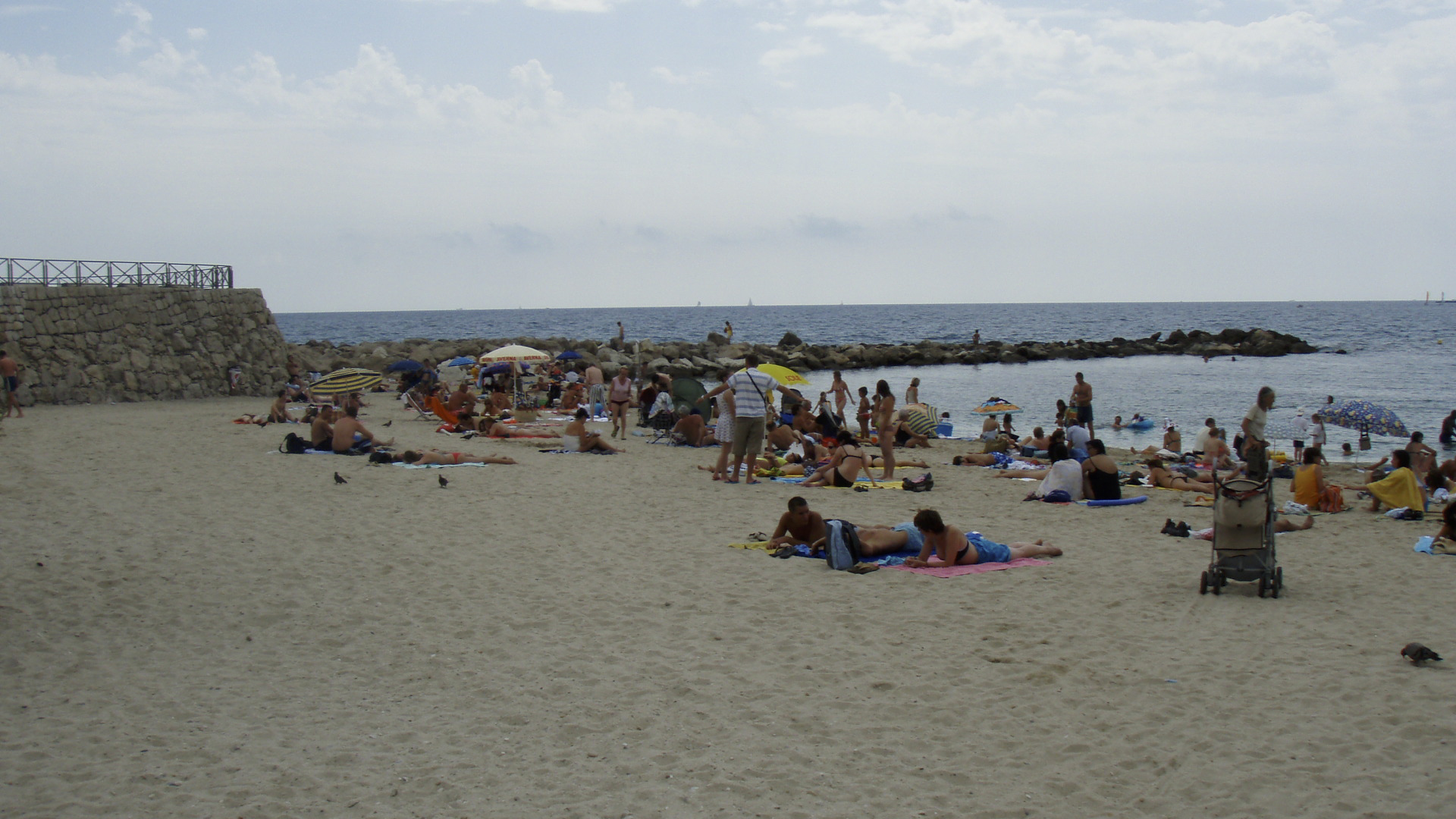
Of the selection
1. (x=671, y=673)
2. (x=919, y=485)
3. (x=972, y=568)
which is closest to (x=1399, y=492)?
(x=919, y=485)

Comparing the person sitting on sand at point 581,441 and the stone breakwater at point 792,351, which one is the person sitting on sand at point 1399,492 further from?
the stone breakwater at point 792,351

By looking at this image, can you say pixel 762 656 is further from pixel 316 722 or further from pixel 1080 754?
pixel 316 722

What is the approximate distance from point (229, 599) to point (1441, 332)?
83.9m

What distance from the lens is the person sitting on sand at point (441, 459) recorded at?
12852 mm

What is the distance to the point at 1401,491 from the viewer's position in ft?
32.9

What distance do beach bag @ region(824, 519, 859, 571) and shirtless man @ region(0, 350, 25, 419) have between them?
53.0ft

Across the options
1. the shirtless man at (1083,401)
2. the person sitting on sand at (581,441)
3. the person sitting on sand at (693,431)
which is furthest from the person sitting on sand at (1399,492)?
the person sitting on sand at (581,441)

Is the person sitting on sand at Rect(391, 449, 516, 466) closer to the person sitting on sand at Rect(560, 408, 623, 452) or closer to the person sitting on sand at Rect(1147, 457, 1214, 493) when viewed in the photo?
the person sitting on sand at Rect(560, 408, 623, 452)

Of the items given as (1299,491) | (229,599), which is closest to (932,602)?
(229,599)

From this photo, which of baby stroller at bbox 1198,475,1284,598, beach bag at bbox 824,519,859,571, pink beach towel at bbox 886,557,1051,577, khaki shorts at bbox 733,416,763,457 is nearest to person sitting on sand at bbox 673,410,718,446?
khaki shorts at bbox 733,416,763,457

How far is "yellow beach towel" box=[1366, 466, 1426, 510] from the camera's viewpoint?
32.7ft

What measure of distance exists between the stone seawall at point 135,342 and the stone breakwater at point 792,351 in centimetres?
516

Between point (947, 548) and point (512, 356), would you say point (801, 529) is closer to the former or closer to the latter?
point (947, 548)

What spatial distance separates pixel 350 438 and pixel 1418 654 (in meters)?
12.2
